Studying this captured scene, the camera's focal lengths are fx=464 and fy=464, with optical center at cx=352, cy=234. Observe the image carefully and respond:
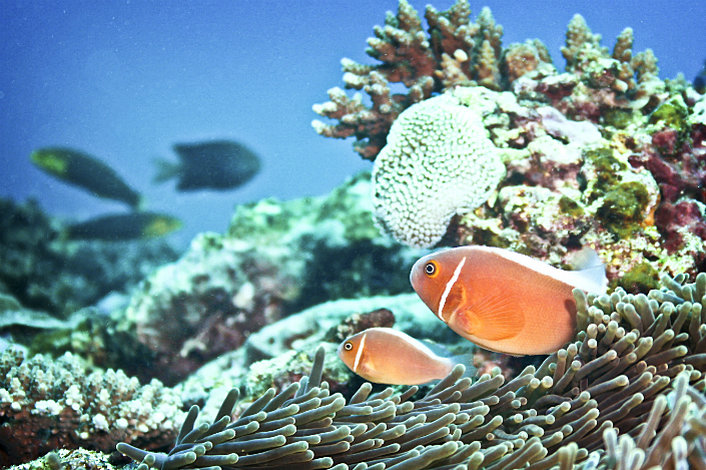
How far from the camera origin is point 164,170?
15.4m

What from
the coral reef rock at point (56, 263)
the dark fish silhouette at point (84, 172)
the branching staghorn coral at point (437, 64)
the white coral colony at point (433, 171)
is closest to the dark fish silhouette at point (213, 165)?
the dark fish silhouette at point (84, 172)

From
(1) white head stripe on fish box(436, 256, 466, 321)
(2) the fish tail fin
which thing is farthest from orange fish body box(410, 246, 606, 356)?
(2) the fish tail fin

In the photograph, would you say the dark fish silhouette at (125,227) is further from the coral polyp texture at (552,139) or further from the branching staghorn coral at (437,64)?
the coral polyp texture at (552,139)

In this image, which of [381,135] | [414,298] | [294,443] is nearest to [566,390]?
[294,443]

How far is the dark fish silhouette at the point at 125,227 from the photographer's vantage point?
37.3ft

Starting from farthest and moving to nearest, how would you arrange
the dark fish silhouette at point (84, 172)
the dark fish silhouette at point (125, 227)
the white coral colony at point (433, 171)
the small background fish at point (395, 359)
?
the dark fish silhouette at point (84, 172) → the dark fish silhouette at point (125, 227) → the white coral colony at point (433, 171) → the small background fish at point (395, 359)

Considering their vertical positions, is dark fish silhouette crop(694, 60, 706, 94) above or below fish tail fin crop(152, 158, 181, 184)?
below

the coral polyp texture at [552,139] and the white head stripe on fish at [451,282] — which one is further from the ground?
the coral polyp texture at [552,139]

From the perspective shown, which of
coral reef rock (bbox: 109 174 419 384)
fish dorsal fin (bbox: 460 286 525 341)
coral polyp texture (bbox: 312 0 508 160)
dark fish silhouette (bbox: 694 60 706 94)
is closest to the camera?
fish dorsal fin (bbox: 460 286 525 341)

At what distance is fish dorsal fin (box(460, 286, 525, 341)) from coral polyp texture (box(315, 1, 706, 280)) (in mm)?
1254

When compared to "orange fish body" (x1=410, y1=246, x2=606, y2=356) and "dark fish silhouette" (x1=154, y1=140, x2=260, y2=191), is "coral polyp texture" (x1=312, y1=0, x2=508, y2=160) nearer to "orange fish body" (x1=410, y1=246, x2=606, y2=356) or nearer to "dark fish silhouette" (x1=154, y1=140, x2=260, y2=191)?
"orange fish body" (x1=410, y1=246, x2=606, y2=356)

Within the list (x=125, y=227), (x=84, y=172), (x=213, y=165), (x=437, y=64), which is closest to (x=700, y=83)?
(x=437, y=64)

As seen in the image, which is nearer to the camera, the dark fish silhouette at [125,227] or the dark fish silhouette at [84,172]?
the dark fish silhouette at [125,227]

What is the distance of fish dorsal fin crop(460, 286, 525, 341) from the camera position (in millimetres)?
2098
